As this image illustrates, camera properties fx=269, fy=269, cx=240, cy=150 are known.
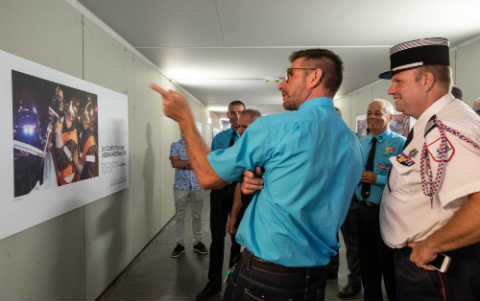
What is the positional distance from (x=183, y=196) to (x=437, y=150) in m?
3.10

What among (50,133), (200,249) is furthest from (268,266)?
(200,249)

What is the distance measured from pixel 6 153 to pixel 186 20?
1811mm

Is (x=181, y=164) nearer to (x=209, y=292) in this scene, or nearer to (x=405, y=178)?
(x=209, y=292)

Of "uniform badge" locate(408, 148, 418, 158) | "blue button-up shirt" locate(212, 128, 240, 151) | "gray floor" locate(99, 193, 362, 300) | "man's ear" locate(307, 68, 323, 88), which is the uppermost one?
"man's ear" locate(307, 68, 323, 88)

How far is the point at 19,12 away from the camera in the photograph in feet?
5.35

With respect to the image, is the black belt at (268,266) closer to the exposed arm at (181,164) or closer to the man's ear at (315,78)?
the man's ear at (315,78)

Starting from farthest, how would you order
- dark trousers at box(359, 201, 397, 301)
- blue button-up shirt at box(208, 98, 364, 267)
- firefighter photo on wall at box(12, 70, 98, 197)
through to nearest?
dark trousers at box(359, 201, 397, 301), firefighter photo on wall at box(12, 70, 98, 197), blue button-up shirt at box(208, 98, 364, 267)

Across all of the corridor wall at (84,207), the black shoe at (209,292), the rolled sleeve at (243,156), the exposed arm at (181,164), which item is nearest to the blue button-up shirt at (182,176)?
the exposed arm at (181,164)

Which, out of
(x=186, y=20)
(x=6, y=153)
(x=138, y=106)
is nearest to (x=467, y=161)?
(x=6, y=153)

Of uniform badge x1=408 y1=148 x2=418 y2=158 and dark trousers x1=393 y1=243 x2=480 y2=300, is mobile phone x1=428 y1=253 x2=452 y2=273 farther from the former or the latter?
uniform badge x1=408 y1=148 x2=418 y2=158

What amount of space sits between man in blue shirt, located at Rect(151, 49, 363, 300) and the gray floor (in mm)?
1922

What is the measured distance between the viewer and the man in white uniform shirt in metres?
Answer: 1.03

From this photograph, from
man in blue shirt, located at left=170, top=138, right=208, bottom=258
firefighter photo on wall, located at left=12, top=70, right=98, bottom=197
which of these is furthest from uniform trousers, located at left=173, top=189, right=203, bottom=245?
firefighter photo on wall, located at left=12, top=70, right=98, bottom=197

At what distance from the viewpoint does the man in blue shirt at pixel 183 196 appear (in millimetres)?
3614
